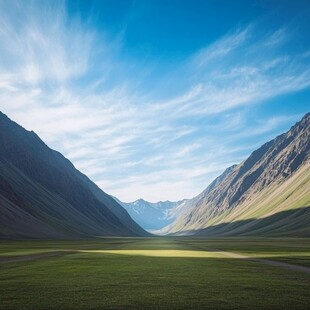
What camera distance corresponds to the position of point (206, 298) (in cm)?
2105

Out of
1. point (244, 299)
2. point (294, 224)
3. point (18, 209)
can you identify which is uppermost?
point (18, 209)

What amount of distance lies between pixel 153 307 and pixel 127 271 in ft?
49.7

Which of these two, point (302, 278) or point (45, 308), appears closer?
point (45, 308)

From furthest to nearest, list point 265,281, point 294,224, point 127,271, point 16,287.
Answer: point 294,224
point 127,271
point 265,281
point 16,287

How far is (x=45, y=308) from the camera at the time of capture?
734 inches

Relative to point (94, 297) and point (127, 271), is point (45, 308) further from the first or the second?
point (127, 271)

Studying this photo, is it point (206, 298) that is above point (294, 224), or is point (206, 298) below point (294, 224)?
below

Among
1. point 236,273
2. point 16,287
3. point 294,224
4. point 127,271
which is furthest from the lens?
point 294,224

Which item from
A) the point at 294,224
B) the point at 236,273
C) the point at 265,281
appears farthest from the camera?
the point at 294,224

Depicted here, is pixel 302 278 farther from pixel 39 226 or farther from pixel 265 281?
pixel 39 226

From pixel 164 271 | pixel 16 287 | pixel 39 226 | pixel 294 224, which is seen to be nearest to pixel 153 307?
pixel 16 287

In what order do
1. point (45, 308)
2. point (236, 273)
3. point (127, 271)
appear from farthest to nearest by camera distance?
1. point (127, 271)
2. point (236, 273)
3. point (45, 308)

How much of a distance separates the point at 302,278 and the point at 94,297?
60.9 feet

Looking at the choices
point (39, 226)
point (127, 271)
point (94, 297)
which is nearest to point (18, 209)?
point (39, 226)
